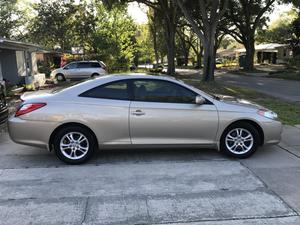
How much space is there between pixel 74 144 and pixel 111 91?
1064mm

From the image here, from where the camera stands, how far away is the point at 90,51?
122 feet

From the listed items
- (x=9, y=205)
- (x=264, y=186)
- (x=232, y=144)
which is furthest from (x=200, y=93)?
(x=9, y=205)

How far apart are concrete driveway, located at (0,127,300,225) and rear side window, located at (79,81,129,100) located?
1.10m

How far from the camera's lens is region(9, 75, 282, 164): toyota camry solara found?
5.62 m

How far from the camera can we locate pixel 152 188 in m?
4.73

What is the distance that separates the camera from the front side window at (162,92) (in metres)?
5.85

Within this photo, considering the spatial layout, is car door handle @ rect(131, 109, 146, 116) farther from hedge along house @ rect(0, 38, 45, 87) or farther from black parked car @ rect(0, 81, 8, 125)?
hedge along house @ rect(0, 38, 45, 87)

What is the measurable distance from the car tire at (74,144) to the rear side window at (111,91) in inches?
23.6

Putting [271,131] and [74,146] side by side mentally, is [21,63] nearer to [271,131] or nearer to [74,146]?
[74,146]

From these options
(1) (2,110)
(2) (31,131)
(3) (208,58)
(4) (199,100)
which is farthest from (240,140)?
(3) (208,58)

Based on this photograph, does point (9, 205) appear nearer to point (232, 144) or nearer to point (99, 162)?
point (99, 162)

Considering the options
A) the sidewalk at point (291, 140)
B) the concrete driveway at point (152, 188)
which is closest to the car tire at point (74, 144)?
the concrete driveway at point (152, 188)

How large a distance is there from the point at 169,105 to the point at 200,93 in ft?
1.97

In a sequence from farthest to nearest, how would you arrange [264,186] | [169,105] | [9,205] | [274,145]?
1. [274,145]
2. [169,105]
3. [264,186]
4. [9,205]
